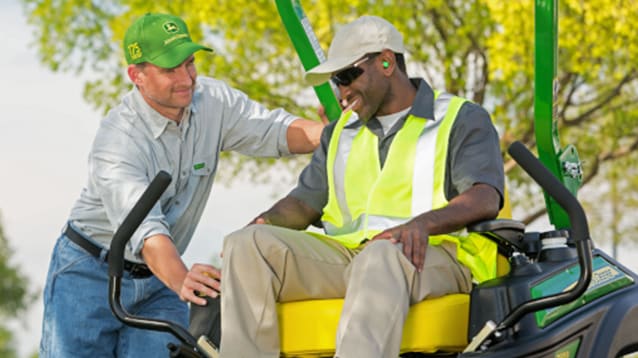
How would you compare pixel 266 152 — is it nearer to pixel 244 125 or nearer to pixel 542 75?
pixel 244 125

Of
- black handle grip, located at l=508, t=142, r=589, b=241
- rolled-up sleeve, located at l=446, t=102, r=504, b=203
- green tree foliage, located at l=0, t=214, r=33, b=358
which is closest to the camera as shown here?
black handle grip, located at l=508, t=142, r=589, b=241

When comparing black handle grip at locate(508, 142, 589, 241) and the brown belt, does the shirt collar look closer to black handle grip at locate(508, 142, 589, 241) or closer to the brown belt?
black handle grip at locate(508, 142, 589, 241)

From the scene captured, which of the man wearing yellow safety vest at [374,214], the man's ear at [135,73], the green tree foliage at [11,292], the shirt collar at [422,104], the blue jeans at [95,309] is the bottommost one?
the green tree foliage at [11,292]

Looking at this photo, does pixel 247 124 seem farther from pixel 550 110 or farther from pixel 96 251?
pixel 550 110

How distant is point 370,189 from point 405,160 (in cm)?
17

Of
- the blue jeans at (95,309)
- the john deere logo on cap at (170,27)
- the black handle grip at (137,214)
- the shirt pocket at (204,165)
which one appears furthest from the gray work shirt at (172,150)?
the black handle grip at (137,214)

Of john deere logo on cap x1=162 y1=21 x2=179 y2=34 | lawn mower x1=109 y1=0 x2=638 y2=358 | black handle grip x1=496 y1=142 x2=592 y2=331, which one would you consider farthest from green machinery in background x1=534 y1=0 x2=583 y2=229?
john deere logo on cap x1=162 y1=21 x2=179 y2=34

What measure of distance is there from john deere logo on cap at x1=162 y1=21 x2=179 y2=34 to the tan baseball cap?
0.71 m

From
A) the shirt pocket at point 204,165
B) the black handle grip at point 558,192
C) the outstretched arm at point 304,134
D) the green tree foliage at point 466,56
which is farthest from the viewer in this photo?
the green tree foliage at point 466,56

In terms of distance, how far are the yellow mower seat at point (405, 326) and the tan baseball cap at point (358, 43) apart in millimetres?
909

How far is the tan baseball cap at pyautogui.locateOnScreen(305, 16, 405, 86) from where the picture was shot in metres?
4.20

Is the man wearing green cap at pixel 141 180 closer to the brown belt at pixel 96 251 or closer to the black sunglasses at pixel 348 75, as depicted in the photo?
the brown belt at pixel 96 251

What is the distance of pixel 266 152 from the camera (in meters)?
5.11

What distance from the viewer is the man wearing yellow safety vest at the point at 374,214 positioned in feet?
11.8
